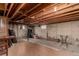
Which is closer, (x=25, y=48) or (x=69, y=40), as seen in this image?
(x=69, y=40)

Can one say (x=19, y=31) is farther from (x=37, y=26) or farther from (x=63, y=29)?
(x=63, y=29)

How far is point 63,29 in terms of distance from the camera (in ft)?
10.3

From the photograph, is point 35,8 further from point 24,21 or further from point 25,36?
point 25,36

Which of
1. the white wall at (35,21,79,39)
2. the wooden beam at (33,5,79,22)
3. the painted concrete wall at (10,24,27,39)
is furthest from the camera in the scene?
the white wall at (35,21,79,39)

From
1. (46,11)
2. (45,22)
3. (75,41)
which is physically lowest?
(75,41)

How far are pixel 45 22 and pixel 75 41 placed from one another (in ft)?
3.11

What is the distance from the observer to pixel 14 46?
3148mm

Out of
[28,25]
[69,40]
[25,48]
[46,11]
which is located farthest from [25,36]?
[69,40]

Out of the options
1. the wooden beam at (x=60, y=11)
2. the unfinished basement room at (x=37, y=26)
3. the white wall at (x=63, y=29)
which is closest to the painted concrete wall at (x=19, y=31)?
the unfinished basement room at (x=37, y=26)

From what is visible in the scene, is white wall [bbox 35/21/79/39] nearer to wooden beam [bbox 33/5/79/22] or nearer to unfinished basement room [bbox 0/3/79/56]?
unfinished basement room [bbox 0/3/79/56]

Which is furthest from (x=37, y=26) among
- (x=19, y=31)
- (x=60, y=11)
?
(x=60, y=11)

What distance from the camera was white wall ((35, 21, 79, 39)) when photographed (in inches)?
115

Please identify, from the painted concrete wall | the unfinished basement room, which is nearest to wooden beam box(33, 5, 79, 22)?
the unfinished basement room

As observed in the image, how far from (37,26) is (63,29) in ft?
2.62
